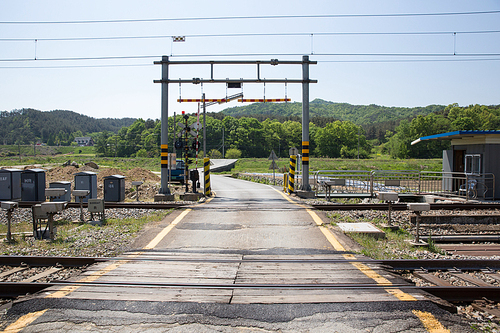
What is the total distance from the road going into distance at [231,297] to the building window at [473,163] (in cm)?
1392

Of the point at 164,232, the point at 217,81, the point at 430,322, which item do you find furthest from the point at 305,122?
the point at 430,322

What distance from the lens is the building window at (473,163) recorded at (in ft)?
57.1

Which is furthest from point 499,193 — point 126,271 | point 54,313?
point 54,313

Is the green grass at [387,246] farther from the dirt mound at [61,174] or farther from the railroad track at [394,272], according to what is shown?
the dirt mound at [61,174]

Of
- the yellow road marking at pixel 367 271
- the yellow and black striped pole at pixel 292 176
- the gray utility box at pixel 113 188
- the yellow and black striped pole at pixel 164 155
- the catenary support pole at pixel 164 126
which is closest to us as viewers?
the yellow road marking at pixel 367 271

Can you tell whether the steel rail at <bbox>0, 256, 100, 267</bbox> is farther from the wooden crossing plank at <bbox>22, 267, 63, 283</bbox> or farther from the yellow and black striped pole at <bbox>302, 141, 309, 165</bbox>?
the yellow and black striped pole at <bbox>302, 141, 309, 165</bbox>

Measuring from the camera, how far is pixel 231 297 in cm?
452

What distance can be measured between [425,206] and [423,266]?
2216 millimetres

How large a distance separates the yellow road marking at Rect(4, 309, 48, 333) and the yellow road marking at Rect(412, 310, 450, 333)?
4349mm

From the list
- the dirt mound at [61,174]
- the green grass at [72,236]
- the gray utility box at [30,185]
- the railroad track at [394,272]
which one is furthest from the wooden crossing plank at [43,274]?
the dirt mound at [61,174]

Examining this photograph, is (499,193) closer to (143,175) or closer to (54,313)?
(54,313)

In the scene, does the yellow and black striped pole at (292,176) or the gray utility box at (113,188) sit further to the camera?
the yellow and black striped pole at (292,176)

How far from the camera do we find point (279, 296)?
4535 millimetres

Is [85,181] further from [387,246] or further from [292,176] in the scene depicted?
[387,246]
